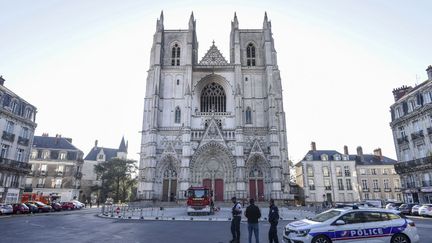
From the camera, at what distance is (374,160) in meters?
48.8

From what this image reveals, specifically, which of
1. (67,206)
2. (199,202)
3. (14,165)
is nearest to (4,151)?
(14,165)

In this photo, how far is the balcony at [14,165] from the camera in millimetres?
27148

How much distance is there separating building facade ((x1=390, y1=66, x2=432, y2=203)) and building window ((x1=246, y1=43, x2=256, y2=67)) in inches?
776

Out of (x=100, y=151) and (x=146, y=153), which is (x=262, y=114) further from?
(x=100, y=151)

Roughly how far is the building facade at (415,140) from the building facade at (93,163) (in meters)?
50.5

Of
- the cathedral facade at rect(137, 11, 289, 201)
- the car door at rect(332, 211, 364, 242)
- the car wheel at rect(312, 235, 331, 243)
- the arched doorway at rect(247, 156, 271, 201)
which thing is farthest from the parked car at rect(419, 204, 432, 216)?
the car wheel at rect(312, 235, 331, 243)

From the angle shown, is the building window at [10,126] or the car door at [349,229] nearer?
the car door at [349,229]

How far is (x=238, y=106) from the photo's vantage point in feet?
116

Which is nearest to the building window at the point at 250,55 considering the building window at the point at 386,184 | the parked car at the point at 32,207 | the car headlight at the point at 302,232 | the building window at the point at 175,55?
the building window at the point at 175,55

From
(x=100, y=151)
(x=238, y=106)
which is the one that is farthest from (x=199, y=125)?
(x=100, y=151)

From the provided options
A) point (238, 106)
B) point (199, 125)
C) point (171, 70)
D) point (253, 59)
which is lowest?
point (199, 125)

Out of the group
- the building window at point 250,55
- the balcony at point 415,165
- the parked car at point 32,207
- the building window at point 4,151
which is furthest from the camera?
the building window at point 250,55

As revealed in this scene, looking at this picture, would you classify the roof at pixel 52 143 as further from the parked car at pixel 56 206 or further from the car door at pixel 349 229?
the car door at pixel 349 229

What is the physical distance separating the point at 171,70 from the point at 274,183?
21.2 metres
